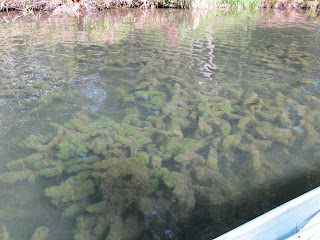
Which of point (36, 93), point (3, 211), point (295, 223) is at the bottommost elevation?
point (3, 211)

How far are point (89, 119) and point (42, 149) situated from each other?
1098mm

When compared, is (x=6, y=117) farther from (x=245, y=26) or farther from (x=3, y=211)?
(x=245, y=26)

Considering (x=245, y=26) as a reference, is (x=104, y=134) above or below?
below

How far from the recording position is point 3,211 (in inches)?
103

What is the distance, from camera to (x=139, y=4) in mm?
21812

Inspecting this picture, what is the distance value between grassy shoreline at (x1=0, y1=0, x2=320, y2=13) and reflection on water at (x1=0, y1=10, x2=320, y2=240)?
12168 mm

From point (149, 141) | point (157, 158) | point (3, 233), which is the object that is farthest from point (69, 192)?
point (149, 141)

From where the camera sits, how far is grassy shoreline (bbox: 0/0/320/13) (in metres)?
17.2

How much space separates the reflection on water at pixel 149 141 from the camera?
2.59 meters

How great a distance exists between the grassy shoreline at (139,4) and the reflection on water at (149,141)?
12.2 m

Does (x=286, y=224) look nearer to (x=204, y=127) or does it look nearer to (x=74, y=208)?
(x=74, y=208)

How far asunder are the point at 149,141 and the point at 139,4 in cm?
2167

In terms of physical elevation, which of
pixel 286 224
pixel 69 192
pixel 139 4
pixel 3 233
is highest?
pixel 139 4

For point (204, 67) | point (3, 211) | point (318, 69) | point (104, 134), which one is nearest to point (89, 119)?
point (104, 134)
